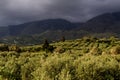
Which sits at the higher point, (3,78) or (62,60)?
(62,60)

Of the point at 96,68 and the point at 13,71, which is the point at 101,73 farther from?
the point at 13,71

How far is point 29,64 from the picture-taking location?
49.8 meters

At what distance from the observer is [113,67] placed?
1698 inches

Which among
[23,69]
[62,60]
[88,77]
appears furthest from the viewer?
→ [23,69]

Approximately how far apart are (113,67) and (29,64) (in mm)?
16313

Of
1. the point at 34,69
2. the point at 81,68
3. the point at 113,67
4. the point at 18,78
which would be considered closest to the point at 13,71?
the point at 18,78

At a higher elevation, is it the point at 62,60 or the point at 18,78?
the point at 62,60

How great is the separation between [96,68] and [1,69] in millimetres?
19493

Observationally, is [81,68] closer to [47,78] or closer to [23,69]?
[47,78]

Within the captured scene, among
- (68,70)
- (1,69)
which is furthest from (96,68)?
(1,69)

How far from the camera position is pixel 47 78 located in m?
41.6

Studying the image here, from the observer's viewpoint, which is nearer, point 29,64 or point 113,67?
point 113,67

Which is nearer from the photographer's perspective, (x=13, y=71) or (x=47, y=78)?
(x=47, y=78)

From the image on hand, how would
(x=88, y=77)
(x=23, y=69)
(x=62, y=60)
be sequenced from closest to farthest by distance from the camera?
(x=88, y=77)
(x=62, y=60)
(x=23, y=69)
